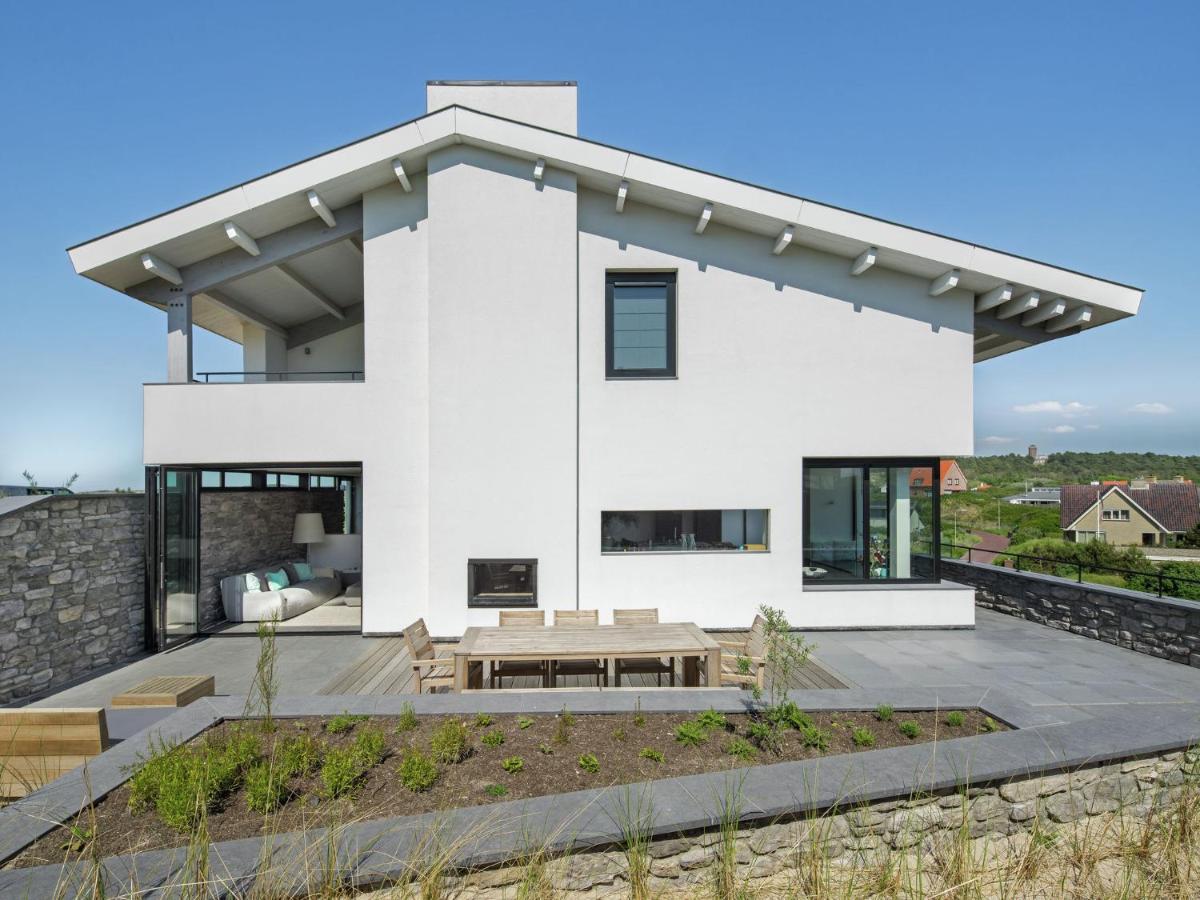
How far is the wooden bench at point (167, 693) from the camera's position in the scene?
15.7 ft

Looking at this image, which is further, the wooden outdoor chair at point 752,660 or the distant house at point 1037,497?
the distant house at point 1037,497

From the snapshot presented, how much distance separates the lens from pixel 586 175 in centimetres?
802

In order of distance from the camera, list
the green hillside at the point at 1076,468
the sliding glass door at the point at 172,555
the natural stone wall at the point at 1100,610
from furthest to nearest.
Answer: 1. the green hillside at the point at 1076,468
2. the sliding glass door at the point at 172,555
3. the natural stone wall at the point at 1100,610

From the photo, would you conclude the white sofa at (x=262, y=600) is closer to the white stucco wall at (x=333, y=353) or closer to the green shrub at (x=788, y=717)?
the white stucco wall at (x=333, y=353)

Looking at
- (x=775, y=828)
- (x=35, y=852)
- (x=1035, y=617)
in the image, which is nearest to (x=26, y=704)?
(x=35, y=852)

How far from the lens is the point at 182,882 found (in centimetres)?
240

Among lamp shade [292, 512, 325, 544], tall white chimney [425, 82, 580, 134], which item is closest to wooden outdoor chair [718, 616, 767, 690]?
tall white chimney [425, 82, 580, 134]

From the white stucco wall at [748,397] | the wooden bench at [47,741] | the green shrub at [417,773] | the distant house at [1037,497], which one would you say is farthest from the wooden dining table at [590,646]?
the distant house at [1037,497]

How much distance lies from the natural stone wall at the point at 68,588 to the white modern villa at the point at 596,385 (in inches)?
14.3

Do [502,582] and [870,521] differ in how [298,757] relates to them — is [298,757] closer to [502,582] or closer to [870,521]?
[502,582]

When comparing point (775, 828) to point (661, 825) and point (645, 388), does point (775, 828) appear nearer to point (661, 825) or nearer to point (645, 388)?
point (661, 825)

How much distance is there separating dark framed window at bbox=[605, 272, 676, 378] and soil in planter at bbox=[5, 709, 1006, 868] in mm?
4918

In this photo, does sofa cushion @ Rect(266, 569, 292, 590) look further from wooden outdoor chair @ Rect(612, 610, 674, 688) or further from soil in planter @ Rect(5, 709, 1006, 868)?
wooden outdoor chair @ Rect(612, 610, 674, 688)

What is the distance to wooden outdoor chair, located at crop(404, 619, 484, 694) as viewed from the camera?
217 inches
